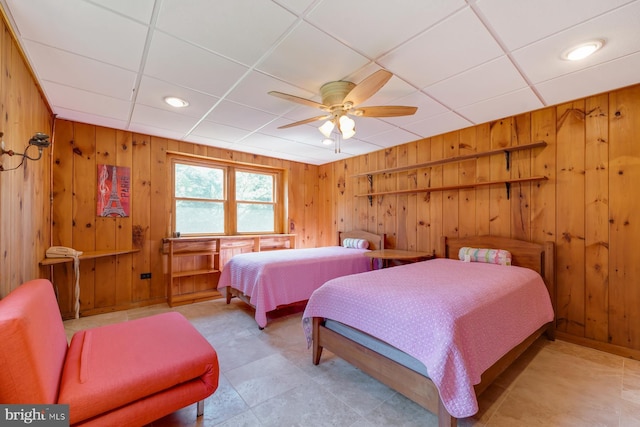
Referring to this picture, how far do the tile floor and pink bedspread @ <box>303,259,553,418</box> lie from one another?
12.9 inches

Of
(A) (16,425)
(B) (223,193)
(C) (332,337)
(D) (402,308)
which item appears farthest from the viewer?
(B) (223,193)

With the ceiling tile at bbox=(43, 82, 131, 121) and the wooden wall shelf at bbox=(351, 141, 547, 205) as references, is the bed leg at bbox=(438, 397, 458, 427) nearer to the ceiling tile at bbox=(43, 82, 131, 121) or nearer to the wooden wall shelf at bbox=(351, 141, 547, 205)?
the wooden wall shelf at bbox=(351, 141, 547, 205)

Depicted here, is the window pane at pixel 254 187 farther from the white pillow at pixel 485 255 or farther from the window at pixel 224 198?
the white pillow at pixel 485 255

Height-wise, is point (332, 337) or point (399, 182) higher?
point (399, 182)

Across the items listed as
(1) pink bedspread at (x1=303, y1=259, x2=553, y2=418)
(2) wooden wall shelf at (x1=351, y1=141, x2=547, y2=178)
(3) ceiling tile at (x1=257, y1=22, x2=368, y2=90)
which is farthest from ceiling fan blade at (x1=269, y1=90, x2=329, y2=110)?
(2) wooden wall shelf at (x1=351, y1=141, x2=547, y2=178)

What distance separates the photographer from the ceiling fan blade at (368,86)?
179 cm

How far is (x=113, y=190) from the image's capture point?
3.59 metres

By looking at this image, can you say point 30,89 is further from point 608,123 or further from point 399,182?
point 608,123

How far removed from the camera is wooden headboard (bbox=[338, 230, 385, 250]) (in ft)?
14.5

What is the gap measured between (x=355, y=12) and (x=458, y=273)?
7.25 ft

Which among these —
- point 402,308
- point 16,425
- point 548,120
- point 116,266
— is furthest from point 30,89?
point 548,120

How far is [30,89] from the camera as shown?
7.39ft

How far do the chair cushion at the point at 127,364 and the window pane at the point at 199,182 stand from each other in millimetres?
2774

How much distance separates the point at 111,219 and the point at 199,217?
1168mm
